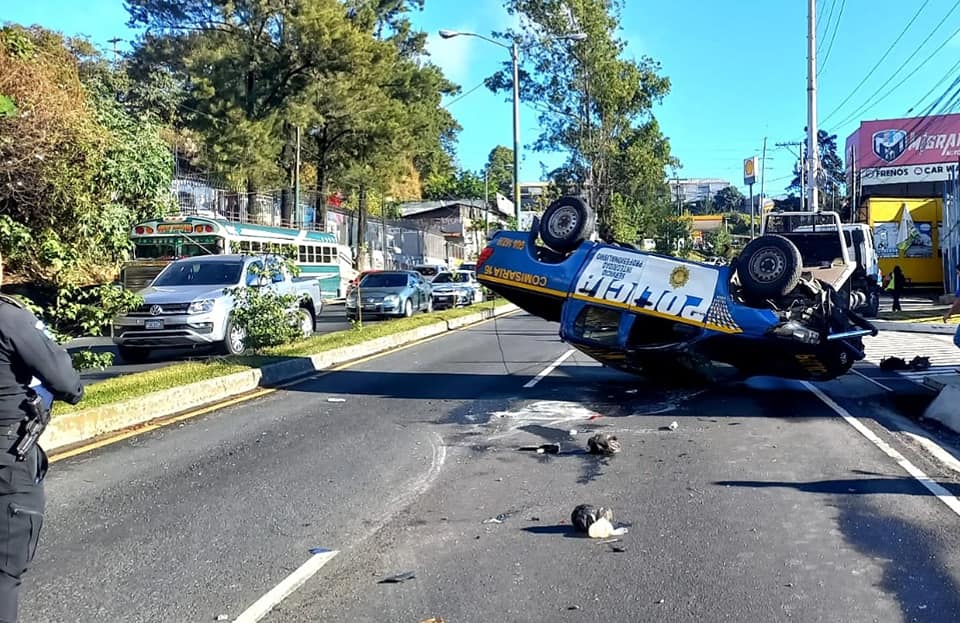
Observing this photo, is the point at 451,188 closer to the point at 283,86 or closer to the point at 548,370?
the point at 283,86

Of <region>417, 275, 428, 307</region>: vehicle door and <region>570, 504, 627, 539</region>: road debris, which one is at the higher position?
<region>417, 275, 428, 307</region>: vehicle door

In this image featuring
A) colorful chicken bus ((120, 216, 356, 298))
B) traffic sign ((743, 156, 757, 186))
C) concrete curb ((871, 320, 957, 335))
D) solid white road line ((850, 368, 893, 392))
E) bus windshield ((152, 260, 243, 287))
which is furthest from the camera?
traffic sign ((743, 156, 757, 186))

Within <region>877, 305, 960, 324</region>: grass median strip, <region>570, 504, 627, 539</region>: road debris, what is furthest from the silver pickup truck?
<region>877, 305, 960, 324</region>: grass median strip

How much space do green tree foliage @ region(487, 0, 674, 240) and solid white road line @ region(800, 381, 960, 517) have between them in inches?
1311

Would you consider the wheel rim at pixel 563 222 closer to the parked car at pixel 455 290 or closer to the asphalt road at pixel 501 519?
the asphalt road at pixel 501 519

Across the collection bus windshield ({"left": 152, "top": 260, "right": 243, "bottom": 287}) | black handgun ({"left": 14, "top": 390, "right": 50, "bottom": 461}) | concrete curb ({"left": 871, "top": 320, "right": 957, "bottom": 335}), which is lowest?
concrete curb ({"left": 871, "top": 320, "right": 957, "bottom": 335})

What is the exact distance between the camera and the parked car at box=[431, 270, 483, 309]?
30531 millimetres

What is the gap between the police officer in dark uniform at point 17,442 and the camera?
3127 millimetres

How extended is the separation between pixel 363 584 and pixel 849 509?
11.2 feet

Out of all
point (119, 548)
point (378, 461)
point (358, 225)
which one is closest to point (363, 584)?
point (119, 548)

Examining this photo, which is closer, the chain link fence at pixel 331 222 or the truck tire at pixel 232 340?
the truck tire at pixel 232 340

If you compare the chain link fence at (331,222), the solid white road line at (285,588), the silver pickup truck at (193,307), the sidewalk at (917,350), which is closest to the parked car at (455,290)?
the chain link fence at (331,222)

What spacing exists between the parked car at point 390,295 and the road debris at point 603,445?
16.0m

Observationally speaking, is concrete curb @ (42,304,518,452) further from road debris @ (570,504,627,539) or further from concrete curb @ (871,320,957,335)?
concrete curb @ (871,320,957,335)
